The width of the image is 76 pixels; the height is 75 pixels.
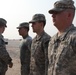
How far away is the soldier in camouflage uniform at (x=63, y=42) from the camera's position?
135 inches

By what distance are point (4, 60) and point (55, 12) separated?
3501 mm

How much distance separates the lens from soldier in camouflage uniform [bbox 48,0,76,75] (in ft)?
11.3

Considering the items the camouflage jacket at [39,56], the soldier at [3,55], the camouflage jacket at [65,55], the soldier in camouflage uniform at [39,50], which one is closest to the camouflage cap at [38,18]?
the soldier in camouflage uniform at [39,50]

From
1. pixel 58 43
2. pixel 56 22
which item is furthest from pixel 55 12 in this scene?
pixel 58 43

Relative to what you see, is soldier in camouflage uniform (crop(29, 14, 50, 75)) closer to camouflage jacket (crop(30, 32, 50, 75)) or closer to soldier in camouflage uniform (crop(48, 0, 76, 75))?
camouflage jacket (crop(30, 32, 50, 75))

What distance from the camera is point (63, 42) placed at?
140 inches

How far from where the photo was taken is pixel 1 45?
21.9ft

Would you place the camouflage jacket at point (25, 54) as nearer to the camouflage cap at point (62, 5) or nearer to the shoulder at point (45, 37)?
the shoulder at point (45, 37)

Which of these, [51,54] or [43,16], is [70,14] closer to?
[51,54]

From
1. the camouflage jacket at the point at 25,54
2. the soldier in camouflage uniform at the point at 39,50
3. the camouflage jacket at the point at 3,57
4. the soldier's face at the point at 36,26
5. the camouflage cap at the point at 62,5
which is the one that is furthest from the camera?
the camouflage jacket at the point at 25,54

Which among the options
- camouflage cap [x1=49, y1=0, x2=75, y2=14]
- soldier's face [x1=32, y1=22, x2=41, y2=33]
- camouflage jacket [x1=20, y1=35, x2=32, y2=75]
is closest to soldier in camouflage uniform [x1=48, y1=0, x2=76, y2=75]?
camouflage cap [x1=49, y1=0, x2=75, y2=14]

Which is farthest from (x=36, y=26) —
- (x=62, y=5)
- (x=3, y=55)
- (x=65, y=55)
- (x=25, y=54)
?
(x=65, y=55)

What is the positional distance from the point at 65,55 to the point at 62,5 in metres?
0.76

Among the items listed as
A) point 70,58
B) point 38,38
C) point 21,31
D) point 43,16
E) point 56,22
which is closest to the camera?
point 70,58
